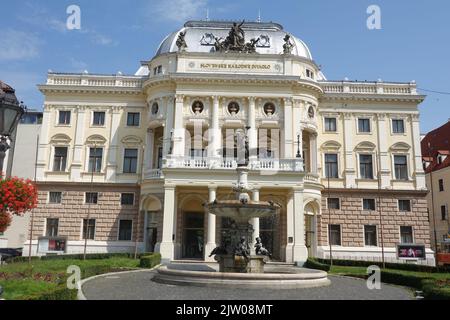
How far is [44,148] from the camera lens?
42.5 meters

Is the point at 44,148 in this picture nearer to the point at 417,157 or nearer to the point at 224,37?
the point at 224,37

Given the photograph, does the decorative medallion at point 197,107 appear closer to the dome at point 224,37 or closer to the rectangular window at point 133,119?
the dome at point 224,37

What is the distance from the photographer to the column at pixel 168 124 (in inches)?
1533

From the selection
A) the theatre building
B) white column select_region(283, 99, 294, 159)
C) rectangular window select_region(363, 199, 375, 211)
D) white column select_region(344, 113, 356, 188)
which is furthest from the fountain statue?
rectangular window select_region(363, 199, 375, 211)

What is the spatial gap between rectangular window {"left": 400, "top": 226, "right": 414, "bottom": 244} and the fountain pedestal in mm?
25456

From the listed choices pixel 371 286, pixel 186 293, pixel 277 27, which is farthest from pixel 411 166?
pixel 186 293

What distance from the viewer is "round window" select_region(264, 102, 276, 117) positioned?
133 ft

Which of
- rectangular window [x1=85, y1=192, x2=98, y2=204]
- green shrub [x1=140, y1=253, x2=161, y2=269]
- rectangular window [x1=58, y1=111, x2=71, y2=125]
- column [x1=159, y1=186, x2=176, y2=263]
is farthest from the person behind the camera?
rectangular window [x1=58, y1=111, x2=71, y2=125]

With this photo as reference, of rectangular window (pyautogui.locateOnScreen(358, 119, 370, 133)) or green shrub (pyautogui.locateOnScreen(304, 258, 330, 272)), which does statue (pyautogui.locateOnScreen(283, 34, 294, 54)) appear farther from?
green shrub (pyautogui.locateOnScreen(304, 258, 330, 272))

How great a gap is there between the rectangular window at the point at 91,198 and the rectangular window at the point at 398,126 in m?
31.1

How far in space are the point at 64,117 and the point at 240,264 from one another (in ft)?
99.3

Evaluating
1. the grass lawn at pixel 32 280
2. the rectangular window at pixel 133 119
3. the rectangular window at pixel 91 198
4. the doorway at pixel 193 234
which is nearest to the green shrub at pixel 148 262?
the grass lawn at pixel 32 280

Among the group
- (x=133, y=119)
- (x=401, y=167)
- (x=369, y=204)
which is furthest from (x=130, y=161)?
(x=401, y=167)

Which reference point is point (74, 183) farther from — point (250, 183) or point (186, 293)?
point (186, 293)
